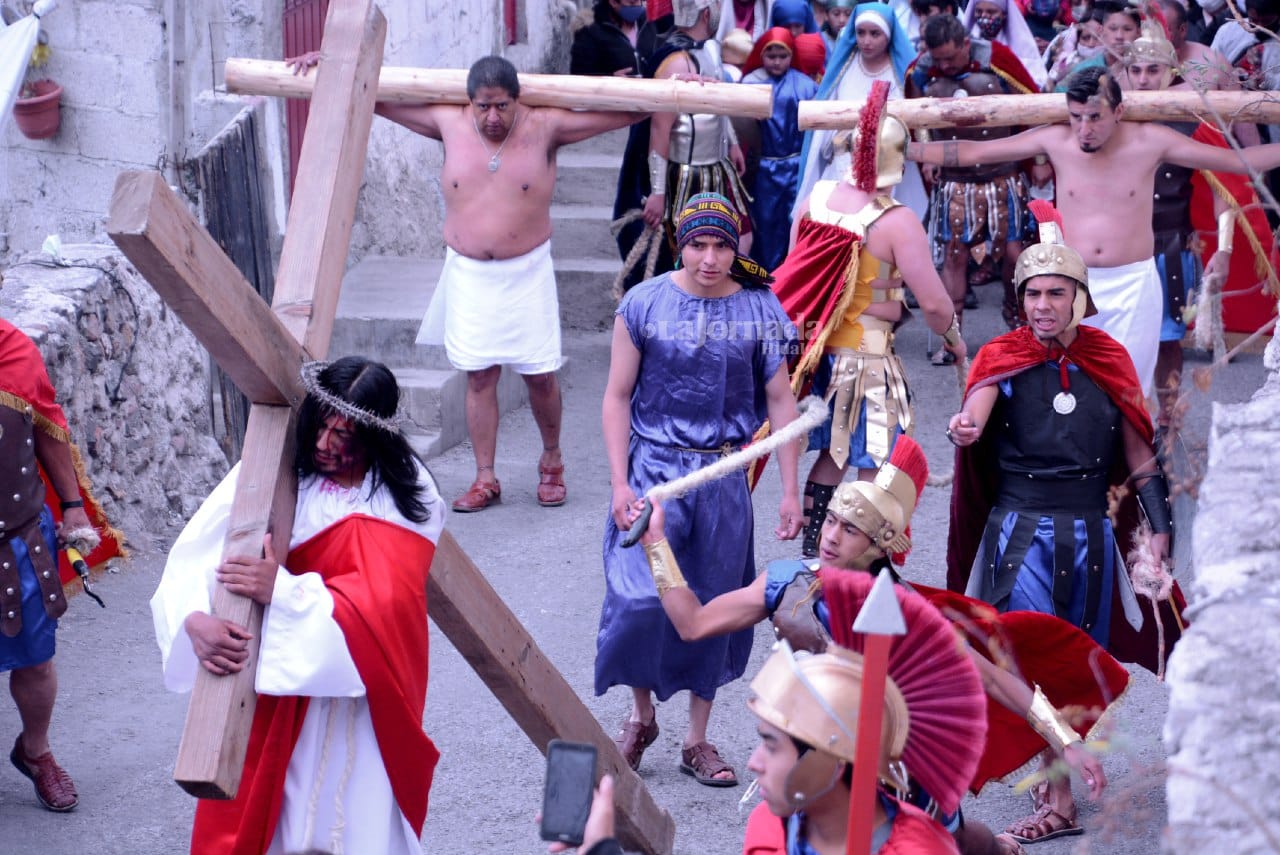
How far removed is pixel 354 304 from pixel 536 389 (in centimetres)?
174

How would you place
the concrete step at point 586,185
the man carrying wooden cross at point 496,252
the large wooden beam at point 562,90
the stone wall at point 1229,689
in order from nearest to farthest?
1. the stone wall at point 1229,689
2. the large wooden beam at point 562,90
3. the man carrying wooden cross at point 496,252
4. the concrete step at point 586,185

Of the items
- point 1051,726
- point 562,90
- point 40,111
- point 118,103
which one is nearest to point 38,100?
point 40,111

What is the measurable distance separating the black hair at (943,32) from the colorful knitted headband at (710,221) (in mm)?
4381

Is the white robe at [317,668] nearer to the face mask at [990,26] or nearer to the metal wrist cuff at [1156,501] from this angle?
the metal wrist cuff at [1156,501]

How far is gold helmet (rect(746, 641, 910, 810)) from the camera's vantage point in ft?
8.70

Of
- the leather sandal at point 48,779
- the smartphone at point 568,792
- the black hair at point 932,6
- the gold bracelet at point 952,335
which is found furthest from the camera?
the black hair at point 932,6

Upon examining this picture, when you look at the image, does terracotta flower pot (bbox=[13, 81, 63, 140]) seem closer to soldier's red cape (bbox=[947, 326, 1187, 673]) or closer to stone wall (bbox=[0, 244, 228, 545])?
stone wall (bbox=[0, 244, 228, 545])

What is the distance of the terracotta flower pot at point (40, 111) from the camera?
760 centimetres

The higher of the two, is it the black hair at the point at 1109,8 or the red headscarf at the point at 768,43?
the black hair at the point at 1109,8

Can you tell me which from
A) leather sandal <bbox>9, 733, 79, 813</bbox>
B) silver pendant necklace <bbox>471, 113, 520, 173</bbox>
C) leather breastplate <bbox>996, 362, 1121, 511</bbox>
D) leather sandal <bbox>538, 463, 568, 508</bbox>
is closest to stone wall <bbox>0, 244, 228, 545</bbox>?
leather sandal <bbox>538, 463, 568, 508</bbox>

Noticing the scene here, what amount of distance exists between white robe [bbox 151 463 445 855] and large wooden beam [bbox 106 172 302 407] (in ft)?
1.23

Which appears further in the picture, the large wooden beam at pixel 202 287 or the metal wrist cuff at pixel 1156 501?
the metal wrist cuff at pixel 1156 501

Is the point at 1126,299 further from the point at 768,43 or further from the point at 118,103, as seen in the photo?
the point at 118,103

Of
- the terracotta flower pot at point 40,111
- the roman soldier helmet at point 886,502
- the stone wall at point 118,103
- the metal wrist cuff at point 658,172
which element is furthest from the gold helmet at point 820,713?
the metal wrist cuff at point 658,172
